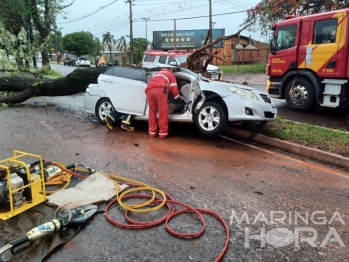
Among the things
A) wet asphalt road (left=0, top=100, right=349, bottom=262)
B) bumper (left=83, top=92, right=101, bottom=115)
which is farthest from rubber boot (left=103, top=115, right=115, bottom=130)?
bumper (left=83, top=92, right=101, bottom=115)

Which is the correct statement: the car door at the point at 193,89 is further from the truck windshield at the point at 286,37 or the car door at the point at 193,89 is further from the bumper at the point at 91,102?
the truck windshield at the point at 286,37

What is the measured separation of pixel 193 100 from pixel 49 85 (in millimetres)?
6288

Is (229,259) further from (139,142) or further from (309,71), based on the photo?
(309,71)

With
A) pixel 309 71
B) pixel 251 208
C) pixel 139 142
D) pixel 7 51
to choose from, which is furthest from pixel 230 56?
pixel 251 208

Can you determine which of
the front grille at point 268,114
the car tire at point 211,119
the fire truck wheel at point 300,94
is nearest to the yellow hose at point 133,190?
the car tire at point 211,119

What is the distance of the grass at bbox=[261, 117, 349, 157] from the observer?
5.92 metres

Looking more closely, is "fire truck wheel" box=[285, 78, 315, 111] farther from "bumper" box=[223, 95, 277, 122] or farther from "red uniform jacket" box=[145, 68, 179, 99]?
"red uniform jacket" box=[145, 68, 179, 99]

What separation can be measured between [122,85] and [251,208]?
4.90 m

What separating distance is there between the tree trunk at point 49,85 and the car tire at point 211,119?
528 cm

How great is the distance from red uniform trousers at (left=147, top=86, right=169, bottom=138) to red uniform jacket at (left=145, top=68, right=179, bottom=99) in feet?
0.27

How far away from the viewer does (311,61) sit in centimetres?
923

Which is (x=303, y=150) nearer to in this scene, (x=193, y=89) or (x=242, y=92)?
(x=242, y=92)

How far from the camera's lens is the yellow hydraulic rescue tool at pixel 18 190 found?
3305 millimetres

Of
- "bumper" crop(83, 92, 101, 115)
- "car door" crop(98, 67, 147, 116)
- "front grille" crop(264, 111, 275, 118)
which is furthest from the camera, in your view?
"bumper" crop(83, 92, 101, 115)
